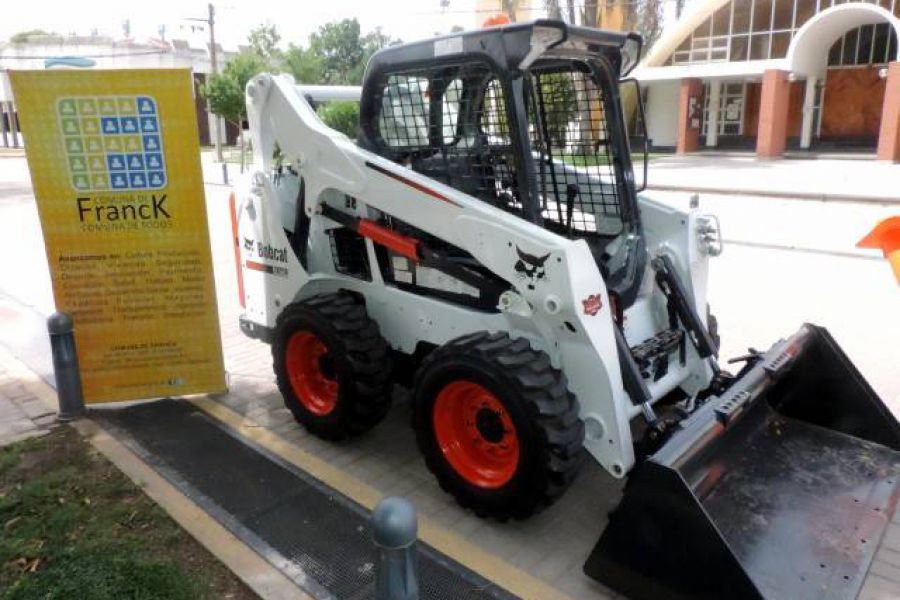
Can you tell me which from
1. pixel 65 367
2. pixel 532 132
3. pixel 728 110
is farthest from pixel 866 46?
pixel 65 367

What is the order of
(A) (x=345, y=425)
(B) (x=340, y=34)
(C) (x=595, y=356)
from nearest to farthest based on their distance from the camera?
(C) (x=595, y=356) < (A) (x=345, y=425) < (B) (x=340, y=34)

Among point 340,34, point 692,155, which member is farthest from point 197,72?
point 692,155

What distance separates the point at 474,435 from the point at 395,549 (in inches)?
58.4

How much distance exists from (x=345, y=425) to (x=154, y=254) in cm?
173

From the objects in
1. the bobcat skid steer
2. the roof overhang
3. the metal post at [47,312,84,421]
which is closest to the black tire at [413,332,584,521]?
the bobcat skid steer

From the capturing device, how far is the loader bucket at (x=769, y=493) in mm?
2748

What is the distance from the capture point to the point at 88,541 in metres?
3.34

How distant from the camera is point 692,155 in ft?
97.8

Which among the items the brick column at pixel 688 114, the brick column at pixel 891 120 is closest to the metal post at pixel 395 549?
the brick column at pixel 891 120

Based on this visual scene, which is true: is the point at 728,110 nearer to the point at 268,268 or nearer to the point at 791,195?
the point at 791,195

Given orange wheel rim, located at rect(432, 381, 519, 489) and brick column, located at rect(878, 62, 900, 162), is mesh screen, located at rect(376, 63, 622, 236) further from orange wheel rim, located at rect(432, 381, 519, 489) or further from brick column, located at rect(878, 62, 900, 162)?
brick column, located at rect(878, 62, 900, 162)

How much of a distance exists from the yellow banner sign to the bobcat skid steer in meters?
0.46

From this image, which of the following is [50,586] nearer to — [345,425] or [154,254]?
[345,425]

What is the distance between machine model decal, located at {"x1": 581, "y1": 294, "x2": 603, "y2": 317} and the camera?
3191 millimetres
